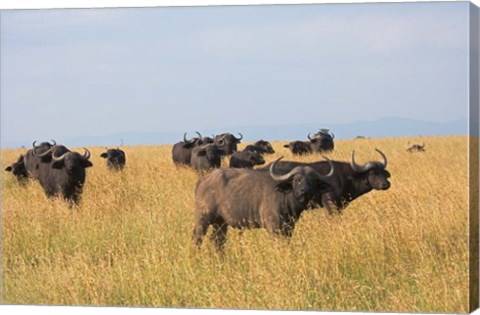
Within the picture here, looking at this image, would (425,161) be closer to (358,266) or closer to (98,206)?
(98,206)

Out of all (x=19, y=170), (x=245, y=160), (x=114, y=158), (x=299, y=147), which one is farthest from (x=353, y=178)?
(x=299, y=147)

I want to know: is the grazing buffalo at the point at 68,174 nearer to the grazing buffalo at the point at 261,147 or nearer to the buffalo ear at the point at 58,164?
the buffalo ear at the point at 58,164

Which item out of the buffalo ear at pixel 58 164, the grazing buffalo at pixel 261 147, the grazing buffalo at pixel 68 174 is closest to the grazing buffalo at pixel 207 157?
the grazing buffalo at pixel 261 147

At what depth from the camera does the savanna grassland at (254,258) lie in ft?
27.8

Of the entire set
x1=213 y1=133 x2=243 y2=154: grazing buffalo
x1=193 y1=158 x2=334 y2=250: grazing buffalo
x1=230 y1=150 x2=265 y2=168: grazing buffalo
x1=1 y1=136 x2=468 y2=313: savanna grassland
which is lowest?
x1=1 y1=136 x2=468 y2=313: savanna grassland

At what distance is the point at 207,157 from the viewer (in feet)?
58.5

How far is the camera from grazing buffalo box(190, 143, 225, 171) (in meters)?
17.7

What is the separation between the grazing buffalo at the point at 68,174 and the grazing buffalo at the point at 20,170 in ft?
9.05

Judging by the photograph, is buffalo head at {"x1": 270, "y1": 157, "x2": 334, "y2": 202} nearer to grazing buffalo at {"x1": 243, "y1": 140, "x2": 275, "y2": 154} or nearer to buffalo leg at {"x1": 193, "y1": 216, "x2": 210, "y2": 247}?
buffalo leg at {"x1": 193, "y1": 216, "x2": 210, "y2": 247}

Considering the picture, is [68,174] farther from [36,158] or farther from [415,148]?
[415,148]

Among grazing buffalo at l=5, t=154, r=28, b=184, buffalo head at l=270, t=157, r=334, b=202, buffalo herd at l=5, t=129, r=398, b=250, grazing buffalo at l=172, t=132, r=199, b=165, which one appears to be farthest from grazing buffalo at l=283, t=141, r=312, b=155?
buffalo head at l=270, t=157, r=334, b=202

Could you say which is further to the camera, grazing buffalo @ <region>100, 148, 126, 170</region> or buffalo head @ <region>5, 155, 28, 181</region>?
grazing buffalo @ <region>100, 148, 126, 170</region>

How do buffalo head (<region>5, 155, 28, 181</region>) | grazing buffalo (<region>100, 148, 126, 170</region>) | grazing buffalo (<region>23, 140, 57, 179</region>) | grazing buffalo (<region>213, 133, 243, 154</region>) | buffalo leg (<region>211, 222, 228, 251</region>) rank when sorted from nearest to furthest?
buffalo leg (<region>211, 222, 228, 251</region>) < grazing buffalo (<region>23, 140, 57, 179</region>) < buffalo head (<region>5, 155, 28, 181</region>) < grazing buffalo (<region>100, 148, 126, 170</region>) < grazing buffalo (<region>213, 133, 243, 154</region>)

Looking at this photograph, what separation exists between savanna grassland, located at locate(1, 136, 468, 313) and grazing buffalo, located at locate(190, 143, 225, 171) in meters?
6.01
